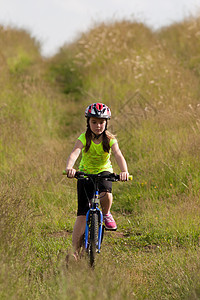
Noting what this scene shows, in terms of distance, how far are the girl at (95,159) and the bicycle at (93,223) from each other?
7.2 inches

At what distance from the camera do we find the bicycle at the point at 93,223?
180 inches

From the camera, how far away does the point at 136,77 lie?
12234 mm

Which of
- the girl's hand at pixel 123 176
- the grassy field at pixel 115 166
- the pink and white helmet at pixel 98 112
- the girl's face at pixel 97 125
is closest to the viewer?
the grassy field at pixel 115 166

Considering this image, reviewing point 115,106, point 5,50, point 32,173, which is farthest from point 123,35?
point 32,173

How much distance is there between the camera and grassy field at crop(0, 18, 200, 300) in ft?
14.2

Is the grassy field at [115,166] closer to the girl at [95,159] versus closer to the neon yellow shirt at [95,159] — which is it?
the girl at [95,159]

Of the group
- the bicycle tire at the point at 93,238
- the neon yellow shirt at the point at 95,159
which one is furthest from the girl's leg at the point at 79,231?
the neon yellow shirt at the point at 95,159

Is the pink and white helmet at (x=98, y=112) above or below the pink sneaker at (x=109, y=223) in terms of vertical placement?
above

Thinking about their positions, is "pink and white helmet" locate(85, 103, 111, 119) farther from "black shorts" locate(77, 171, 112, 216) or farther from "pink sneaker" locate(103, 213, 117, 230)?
"pink sneaker" locate(103, 213, 117, 230)

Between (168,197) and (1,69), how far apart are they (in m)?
8.70

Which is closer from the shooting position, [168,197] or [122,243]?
[122,243]

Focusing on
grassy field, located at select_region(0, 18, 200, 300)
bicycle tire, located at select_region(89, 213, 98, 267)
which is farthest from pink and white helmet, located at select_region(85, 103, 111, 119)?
grassy field, located at select_region(0, 18, 200, 300)

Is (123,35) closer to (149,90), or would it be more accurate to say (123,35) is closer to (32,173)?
(149,90)

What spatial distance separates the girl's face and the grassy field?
1203 mm
